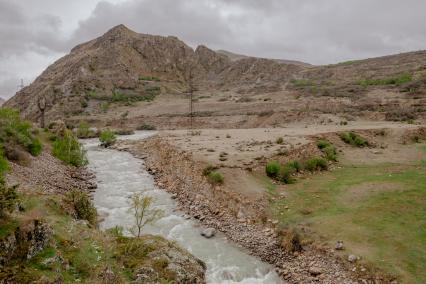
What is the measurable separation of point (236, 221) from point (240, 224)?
47 centimetres

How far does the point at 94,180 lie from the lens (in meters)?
30.1

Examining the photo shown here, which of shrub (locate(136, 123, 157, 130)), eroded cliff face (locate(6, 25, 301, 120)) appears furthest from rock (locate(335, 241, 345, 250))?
eroded cliff face (locate(6, 25, 301, 120))

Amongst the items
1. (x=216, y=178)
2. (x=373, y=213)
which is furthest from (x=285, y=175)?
(x=373, y=213)

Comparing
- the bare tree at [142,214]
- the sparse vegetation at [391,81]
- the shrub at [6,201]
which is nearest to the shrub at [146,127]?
the sparse vegetation at [391,81]

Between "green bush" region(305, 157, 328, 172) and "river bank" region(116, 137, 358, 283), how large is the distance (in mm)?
8108

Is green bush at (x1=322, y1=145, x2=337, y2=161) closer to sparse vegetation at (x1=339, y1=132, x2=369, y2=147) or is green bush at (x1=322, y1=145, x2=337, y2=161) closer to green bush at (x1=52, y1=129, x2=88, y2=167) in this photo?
sparse vegetation at (x1=339, y1=132, x2=369, y2=147)

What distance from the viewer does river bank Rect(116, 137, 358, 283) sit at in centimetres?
1500

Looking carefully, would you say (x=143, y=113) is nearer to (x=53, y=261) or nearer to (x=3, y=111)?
(x=3, y=111)

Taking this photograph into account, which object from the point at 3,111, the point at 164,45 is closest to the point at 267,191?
the point at 3,111

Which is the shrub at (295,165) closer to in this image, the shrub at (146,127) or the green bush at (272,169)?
the green bush at (272,169)

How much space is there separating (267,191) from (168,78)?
419ft

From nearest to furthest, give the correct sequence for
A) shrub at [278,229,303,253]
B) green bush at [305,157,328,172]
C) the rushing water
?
the rushing water → shrub at [278,229,303,253] → green bush at [305,157,328,172]

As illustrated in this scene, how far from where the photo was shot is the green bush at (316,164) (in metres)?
27.3

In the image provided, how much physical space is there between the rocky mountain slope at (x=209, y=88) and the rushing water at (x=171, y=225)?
3125cm
